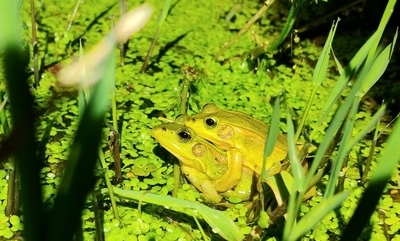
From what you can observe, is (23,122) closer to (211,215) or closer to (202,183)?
(211,215)

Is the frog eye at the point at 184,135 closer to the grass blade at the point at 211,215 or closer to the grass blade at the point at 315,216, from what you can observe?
the grass blade at the point at 211,215

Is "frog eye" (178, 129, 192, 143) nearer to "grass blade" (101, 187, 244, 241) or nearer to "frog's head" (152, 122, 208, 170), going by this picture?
"frog's head" (152, 122, 208, 170)

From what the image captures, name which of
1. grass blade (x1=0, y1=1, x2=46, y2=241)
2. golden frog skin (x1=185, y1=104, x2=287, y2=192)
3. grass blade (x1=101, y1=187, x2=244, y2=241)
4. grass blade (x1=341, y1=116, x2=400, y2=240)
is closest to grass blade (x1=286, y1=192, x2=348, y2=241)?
grass blade (x1=341, y1=116, x2=400, y2=240)

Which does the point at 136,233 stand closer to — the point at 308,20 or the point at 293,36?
the point at 293,36

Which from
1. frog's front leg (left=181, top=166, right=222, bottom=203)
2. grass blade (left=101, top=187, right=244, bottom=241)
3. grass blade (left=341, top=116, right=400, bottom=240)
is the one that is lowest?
frog's front leg (left=181, top=166, right=222, bottom=203)

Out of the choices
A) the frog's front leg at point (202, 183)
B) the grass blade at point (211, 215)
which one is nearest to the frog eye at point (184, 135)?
the frog's front leg at point (202, 183)

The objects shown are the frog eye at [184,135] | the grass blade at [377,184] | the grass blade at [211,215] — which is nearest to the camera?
the grass blade at [377,184]

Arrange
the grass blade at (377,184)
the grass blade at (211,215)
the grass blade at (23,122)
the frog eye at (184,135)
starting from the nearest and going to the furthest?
the grass blade at (23,122), the grass blade at (377,184), the grass blade at (211,215), the frog eye at (184,135)
